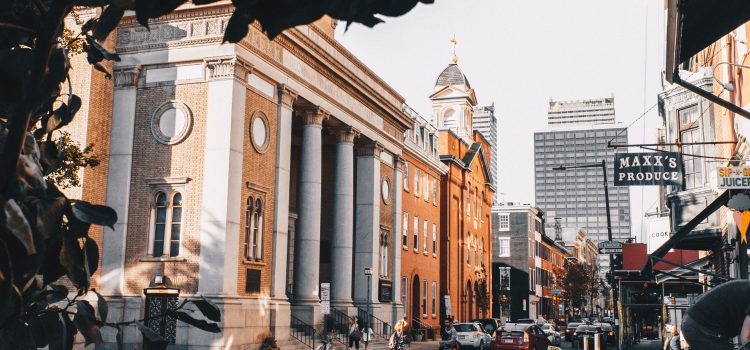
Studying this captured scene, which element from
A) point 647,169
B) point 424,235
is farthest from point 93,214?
point 424,235

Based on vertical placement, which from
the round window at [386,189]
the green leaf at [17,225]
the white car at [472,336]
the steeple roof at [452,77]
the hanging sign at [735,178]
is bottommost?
the white car at [472,336]

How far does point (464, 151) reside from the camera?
6450cm

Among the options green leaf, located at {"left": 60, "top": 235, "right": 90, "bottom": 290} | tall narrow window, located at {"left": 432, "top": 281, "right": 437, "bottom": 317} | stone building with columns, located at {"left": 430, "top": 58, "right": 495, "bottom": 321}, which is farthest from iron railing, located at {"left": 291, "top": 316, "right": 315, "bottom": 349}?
green leaf, located at {"left": 60, "top": 235, "right": 90, "bottom": 290}

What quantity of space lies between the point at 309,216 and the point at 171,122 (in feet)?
24.7

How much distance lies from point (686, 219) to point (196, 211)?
53.1 ft

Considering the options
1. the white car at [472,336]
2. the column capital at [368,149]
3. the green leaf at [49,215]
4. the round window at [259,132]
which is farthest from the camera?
the column capital at [368,149]

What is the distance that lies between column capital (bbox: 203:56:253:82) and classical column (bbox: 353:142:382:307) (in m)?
13.4

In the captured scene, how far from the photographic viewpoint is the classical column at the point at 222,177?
1007 inches

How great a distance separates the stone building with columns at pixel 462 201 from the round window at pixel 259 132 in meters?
28.5

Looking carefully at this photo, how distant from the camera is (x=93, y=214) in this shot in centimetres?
283

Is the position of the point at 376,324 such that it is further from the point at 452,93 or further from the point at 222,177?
the point at 452,93

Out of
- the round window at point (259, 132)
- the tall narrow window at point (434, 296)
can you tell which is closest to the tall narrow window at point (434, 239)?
the tall narrow window at point (434, 296)

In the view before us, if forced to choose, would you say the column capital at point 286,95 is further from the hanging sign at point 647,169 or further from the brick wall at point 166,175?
the hanging sign at point 647,169

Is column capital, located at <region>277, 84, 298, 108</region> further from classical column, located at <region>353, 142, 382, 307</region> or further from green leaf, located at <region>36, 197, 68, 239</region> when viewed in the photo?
green leaf, located at <region>36, 197, 68, 239</region>
